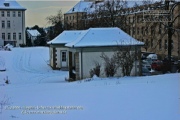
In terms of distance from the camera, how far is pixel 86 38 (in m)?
21.3

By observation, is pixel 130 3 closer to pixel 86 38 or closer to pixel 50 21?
pixel 50 21

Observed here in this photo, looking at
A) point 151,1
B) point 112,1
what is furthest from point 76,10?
point 151,1

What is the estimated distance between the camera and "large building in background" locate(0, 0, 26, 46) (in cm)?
7406

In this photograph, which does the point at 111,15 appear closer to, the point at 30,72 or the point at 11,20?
the point at 30,72

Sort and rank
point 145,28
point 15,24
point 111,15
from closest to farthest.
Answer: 1. point 145,28
2. point 111,15
3. point 15,24

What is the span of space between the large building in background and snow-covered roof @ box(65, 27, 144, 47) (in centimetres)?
5556

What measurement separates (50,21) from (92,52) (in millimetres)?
44388

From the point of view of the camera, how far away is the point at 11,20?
74375mm

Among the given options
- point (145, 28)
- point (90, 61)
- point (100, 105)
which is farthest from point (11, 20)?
point (100, 105)

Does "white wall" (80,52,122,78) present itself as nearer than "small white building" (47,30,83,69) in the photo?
Yes

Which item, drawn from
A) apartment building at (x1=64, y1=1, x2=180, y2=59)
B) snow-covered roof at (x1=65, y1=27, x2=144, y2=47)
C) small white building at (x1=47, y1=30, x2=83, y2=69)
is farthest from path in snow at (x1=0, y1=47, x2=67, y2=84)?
apartment building at (x1=64, y1=1, x2=180, y2=59)

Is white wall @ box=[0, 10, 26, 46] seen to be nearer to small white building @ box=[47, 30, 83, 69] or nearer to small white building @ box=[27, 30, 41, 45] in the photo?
small white building @ box=[27, 30, 41, 45]

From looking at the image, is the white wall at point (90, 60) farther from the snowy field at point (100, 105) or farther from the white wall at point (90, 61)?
the snowy field at point (100, 105)

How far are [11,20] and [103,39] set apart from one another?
5747cm
